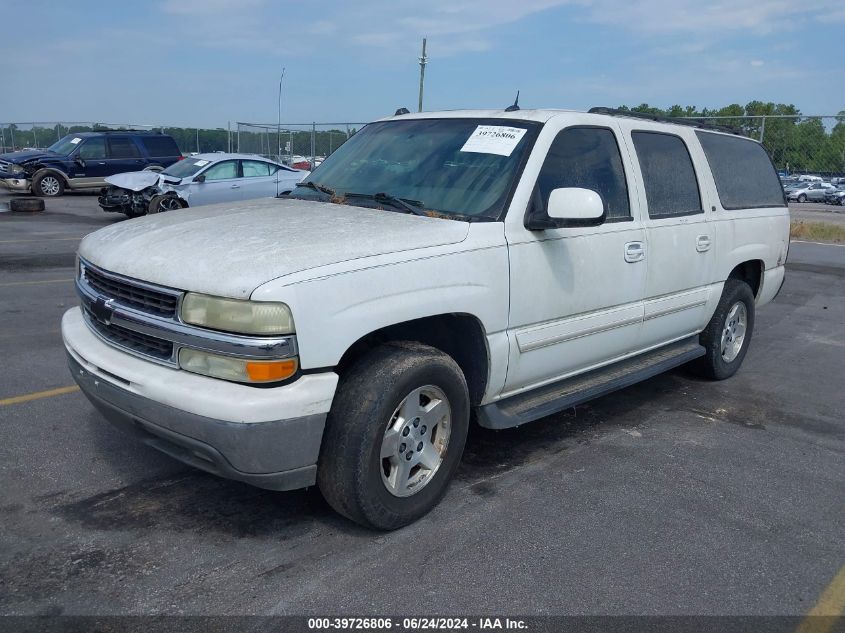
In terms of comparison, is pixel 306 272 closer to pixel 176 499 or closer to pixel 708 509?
pixel 176 499

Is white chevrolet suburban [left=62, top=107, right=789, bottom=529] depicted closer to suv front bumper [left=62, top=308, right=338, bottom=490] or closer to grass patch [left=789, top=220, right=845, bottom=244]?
suv front bumper [left=62, top=308, right=338, bottom=490]

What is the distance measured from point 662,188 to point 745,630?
292 centimetres

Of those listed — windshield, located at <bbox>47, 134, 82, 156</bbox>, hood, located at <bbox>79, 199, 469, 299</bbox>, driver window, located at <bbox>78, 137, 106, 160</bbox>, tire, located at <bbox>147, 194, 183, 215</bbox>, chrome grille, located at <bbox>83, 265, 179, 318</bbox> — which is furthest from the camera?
windshield, located at <bbox>47, 134, 82, 156</bbox>

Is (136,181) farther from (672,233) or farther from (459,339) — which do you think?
(459,339)

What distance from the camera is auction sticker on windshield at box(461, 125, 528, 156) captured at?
4133 millimetres

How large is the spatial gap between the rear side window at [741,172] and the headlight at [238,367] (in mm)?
3938

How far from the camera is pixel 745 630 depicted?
2871 millimetres

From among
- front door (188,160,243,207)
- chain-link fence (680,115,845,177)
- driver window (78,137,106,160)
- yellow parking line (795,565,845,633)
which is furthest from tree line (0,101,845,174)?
yellow parking line (795,565,845,633)

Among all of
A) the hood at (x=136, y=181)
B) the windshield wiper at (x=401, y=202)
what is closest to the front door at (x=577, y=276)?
the windshield wiper at (x=401, y=202)

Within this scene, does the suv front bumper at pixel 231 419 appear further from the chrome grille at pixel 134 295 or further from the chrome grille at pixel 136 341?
the chrome grille at pixel 134 295

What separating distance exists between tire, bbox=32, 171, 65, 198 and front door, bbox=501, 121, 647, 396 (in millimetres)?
20075

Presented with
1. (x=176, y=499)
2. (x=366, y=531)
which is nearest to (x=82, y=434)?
(x=176, y=499)

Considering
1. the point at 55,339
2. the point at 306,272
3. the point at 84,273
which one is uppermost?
the point at 306,272

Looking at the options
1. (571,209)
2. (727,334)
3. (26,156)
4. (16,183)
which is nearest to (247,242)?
(571,209)
